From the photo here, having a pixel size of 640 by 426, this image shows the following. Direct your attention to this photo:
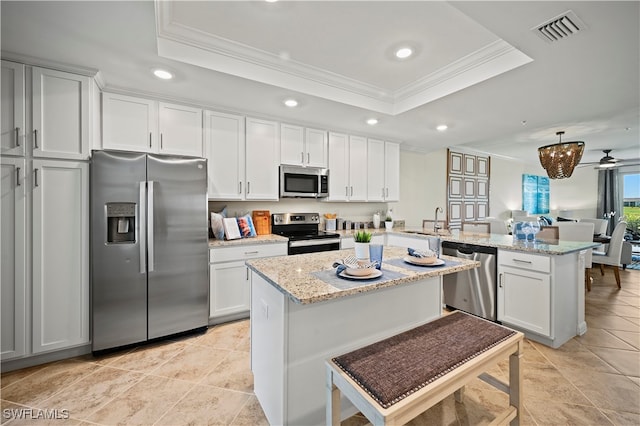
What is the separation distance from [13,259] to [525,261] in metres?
4.29

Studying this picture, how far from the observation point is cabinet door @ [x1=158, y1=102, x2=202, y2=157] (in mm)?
2791

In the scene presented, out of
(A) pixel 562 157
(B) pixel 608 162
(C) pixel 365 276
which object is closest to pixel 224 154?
(C) pixel 365 276

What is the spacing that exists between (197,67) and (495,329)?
8.98 ft

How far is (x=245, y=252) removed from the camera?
9.68 ft

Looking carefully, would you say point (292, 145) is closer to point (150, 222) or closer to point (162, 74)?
point (162, 74)

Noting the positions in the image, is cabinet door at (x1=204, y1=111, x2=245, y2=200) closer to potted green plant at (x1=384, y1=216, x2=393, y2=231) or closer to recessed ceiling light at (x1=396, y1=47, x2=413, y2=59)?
recessed ceiling light at (x1=396, y1=47, x2=413, y2=59)

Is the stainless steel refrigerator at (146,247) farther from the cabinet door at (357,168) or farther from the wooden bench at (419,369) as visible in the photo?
the cabinet door at (357,168)

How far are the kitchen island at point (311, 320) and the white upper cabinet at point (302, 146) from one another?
2.12m

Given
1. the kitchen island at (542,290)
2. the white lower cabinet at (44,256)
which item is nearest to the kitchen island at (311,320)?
the kitchen island at (542,290)

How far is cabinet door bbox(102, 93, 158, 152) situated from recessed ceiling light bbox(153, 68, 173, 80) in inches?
19.6

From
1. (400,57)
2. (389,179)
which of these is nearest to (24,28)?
(400,57)

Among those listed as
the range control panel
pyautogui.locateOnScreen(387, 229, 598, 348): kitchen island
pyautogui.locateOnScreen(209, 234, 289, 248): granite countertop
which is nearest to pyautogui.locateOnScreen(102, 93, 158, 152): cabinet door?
pyautogui.locateOnScreen(209, 234, 289, 248): granite countertop

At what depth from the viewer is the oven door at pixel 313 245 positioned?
3.22 metres

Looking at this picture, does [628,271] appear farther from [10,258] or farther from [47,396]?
[10,258]
